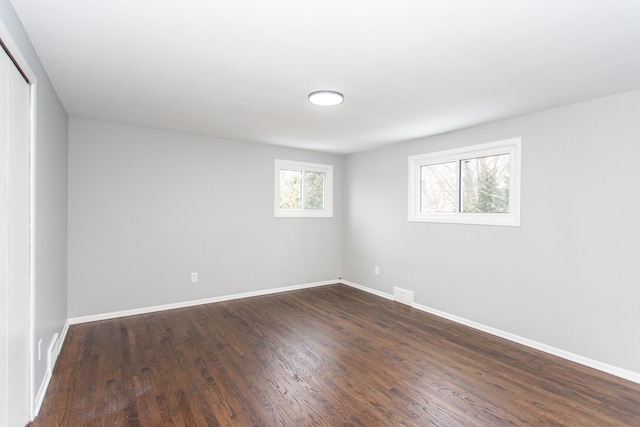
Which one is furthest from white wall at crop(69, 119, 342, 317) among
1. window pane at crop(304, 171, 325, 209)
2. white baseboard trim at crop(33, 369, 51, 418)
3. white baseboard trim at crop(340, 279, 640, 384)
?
white baseboard trim at crop(340, 279, 640, 384)

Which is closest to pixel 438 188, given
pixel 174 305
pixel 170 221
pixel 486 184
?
pixel 486 184

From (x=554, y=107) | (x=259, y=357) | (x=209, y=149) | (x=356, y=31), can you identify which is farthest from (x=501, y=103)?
(x=209, y=149)

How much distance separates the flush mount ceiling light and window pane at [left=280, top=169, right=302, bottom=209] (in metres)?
2.33

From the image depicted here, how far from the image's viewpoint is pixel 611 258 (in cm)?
264

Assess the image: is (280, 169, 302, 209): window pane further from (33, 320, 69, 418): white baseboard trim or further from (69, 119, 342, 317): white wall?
(33, 320, 69, 418): white baseboard trim

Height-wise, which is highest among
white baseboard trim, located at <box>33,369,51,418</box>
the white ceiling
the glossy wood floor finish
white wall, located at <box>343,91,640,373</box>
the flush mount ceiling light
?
the white ceiling

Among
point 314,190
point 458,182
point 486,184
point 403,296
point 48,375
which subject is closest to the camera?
point 48,375

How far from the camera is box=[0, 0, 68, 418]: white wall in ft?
6.52

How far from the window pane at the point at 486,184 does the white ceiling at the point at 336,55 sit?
20.6 inches

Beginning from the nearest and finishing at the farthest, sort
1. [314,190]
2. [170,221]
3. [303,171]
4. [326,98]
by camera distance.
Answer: [326,98] < [170,221] < [303,171] < [314,190]

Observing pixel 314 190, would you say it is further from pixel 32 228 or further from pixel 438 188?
pixel 32 228

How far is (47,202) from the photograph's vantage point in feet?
8.02

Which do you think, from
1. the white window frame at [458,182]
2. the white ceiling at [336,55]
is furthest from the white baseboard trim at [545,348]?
the white ceiling at [336,55]

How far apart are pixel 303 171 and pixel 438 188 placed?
221cm
